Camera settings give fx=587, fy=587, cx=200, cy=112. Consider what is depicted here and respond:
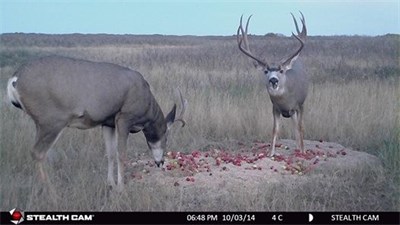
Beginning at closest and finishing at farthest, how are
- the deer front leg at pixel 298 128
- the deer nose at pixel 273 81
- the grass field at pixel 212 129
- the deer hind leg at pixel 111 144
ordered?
the grass field at pixel 212 129, the deer hind leg at pixel 111 144, the deer nose at pixel 273 81, the deer front leg at pixel 298 128

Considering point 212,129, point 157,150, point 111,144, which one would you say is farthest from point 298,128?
point 111,144

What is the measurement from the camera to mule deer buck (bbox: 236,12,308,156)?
8.83 metres

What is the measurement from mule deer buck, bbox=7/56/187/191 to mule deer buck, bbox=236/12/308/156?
197cm

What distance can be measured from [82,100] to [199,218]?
2.23 metres

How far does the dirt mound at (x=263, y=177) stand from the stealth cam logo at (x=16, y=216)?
1.64m

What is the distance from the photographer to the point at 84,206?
20.1 ft

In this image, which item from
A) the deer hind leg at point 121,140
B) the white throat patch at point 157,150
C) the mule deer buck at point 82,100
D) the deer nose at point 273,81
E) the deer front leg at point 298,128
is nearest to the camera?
the mule deer buck at point 82,100

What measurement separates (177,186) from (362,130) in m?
4.27

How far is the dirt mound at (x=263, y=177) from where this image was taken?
21.4 ft

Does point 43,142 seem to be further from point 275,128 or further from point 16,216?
point 275,128

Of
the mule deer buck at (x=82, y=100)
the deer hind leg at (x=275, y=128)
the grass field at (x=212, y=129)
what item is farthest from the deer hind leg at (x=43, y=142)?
the deer hind leg at (x=275, y=128)

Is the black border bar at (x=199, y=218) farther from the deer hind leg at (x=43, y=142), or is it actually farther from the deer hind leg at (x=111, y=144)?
the deer hind leg at (x=111, y=144)

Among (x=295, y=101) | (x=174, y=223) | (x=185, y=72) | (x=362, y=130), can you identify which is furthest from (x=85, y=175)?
(x=185, y=72)

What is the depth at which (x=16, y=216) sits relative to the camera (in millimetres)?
5543
